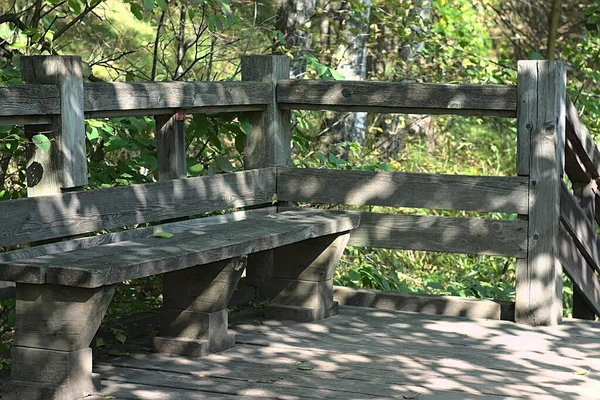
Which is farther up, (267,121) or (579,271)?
(267,121)

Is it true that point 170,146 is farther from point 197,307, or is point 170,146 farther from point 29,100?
point 29,100

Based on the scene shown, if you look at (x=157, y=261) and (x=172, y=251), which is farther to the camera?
(x=172, y=251)

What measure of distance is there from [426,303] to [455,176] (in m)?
0.77

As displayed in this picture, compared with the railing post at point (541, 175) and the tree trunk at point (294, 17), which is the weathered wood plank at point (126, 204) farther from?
the tree trunk at point (294, 17)

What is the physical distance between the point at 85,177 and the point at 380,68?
401 inches

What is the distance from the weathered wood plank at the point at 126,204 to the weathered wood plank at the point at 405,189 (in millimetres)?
177

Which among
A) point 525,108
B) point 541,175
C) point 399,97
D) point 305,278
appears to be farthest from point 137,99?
point 541,175

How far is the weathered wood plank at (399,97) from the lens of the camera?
5.71 m

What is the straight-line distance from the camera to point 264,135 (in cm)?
627

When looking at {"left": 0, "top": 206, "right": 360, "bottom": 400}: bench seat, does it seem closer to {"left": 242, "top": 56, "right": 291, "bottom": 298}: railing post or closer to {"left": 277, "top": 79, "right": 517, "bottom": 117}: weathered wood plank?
{"left": 242, "top": 56, "right": 291, "bottom": 298}: railing post

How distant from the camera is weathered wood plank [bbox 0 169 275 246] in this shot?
14.1ft

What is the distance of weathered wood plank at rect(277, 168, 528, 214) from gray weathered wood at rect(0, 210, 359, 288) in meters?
0.23

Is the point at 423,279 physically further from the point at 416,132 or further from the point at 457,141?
the point at 457,141

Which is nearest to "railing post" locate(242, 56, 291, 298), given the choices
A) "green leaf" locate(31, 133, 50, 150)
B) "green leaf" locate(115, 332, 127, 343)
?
"green leaf" locate(115, 332, 127, 343)
